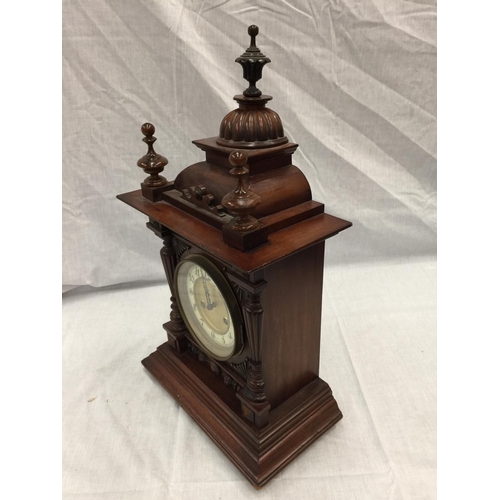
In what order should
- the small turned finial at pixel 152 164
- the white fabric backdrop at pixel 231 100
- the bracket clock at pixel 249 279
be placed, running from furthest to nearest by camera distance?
the white fabric backdrop at pixel 231 100 → the small turned finial at pixel 152 164 → the bracket clock at pixel 249 279

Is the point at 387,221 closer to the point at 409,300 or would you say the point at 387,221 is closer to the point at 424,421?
the point at 409,300

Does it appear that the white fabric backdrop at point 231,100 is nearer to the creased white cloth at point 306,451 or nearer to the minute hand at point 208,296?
the creased white cloth at point 306,451

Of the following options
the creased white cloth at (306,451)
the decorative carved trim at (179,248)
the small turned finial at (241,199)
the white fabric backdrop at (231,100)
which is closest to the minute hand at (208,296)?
the decorative carved trim at (179,248)

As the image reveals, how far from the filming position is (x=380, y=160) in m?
1.92

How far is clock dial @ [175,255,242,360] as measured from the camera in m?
1.06

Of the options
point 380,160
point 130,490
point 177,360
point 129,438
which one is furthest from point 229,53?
point 130,490

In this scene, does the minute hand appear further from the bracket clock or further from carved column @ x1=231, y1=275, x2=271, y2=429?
carved column @ x1=231, y1=275, x2=271, y2=429

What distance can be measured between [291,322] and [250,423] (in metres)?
0.31

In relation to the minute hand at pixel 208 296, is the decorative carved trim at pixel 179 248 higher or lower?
higher

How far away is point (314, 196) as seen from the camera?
1947 mm

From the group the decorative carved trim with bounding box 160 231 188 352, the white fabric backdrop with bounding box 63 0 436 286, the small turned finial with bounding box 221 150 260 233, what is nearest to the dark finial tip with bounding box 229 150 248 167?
the small turned finial with bounding box 221 150 260 233

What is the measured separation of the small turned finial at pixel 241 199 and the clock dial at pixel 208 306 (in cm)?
22

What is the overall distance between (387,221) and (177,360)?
1.24m

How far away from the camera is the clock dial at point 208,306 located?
3.48ft
